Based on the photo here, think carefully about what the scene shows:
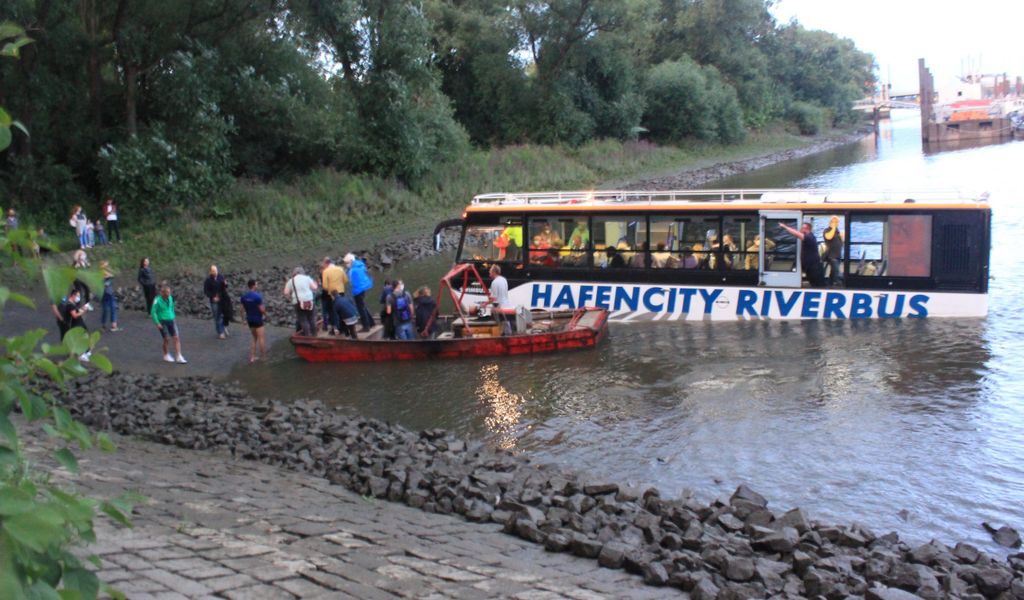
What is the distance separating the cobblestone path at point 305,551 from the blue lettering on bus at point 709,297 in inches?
467

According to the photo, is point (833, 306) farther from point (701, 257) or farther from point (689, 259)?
point (689, 259)

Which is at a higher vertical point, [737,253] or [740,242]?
[740,242]

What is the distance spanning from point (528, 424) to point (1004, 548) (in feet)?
23.9

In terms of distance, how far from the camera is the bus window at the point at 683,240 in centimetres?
2083

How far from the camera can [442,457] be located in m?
13.0

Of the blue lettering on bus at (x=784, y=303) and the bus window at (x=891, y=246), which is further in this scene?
the blue lettering on bus at (x=784, y=303)

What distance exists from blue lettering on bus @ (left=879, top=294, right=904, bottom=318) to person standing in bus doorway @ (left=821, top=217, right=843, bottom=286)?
990mm

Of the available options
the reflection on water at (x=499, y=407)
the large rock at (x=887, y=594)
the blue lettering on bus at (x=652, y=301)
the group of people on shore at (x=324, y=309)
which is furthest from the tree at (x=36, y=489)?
the blue lettering on bus at (x=652, y=301)

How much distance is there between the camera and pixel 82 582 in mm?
4016

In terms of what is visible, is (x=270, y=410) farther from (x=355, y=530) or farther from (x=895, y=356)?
(x=895, y=356)

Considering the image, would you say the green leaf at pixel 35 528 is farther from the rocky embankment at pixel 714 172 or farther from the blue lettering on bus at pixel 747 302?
the rocky embankment at pixel 714 172

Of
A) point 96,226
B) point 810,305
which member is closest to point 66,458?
point 810,305

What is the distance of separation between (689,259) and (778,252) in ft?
6.49

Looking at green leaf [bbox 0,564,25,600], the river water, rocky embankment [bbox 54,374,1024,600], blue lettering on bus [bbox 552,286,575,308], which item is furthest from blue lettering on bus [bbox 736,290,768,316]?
green leaf [bbox 0,564,25,600]
